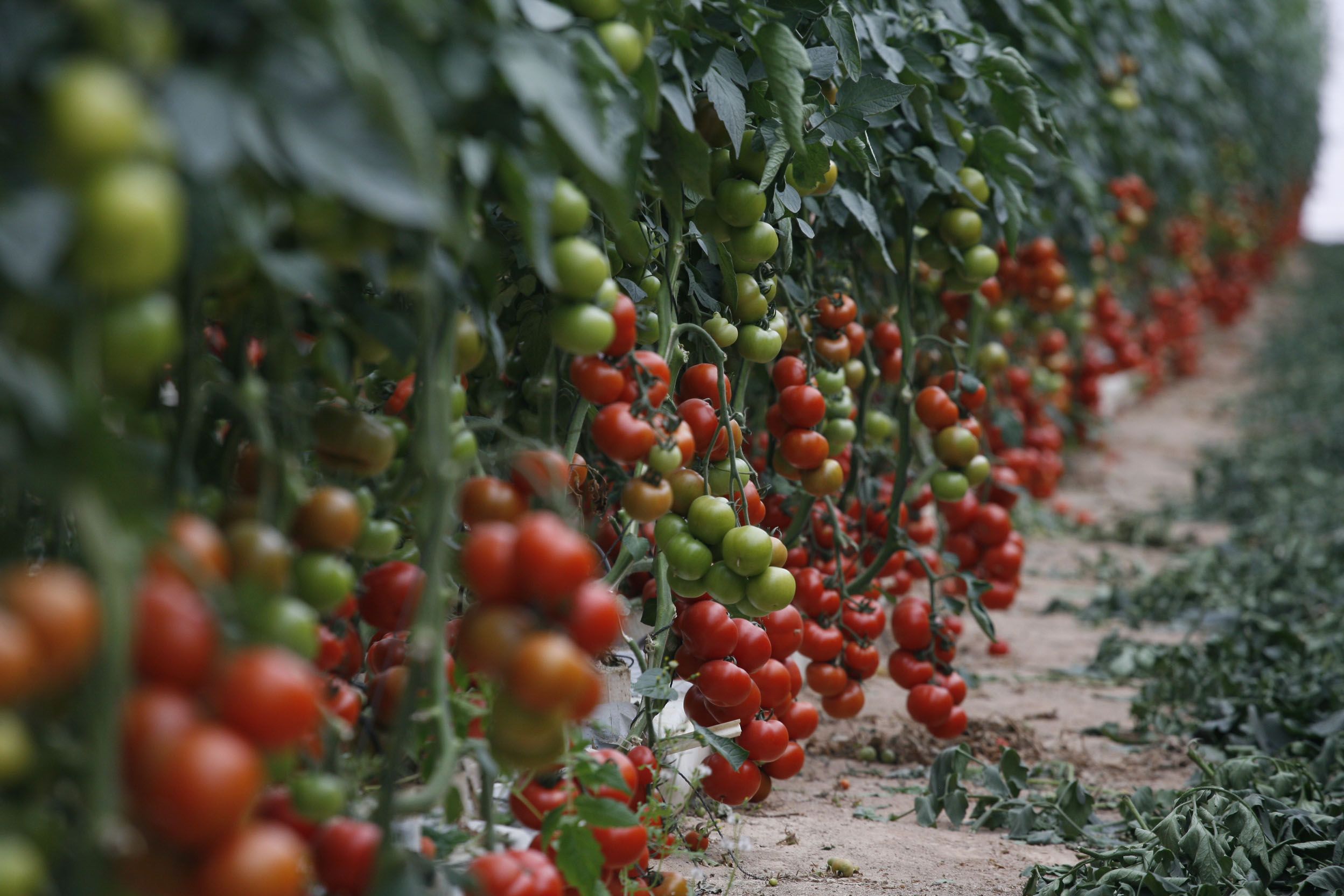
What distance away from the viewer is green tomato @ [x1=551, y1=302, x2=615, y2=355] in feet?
3.31

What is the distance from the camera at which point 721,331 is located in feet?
4.94

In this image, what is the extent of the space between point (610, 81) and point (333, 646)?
0.51 metres

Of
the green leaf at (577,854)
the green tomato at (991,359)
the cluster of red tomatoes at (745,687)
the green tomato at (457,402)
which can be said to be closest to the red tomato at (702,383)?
the cluster of red tomatoes at (745,687)

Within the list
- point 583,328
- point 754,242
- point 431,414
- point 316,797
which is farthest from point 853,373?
point 316,797

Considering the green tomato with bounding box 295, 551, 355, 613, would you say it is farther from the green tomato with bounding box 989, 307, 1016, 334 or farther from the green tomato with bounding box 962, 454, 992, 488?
the green tomato with bounding box 989, 307, 1016, 334

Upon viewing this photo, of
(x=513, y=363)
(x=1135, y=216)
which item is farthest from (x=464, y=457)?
(x=1135, y=216)

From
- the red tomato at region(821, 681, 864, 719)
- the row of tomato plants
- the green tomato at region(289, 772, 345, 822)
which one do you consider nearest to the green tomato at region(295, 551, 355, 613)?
the row of tomato plants

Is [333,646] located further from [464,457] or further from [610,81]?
[610,81]

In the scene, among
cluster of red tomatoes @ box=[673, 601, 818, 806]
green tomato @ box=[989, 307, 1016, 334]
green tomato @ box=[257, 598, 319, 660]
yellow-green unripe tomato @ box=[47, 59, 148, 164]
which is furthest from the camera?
green tomato @ box=[989, 307, 1016, 334]

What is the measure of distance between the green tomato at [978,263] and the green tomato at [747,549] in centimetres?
87

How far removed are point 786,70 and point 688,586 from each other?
0.61 m

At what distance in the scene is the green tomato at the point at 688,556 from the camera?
135 centimetres

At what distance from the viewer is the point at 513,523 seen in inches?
36.4

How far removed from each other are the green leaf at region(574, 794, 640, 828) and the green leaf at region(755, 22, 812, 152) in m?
0.74
